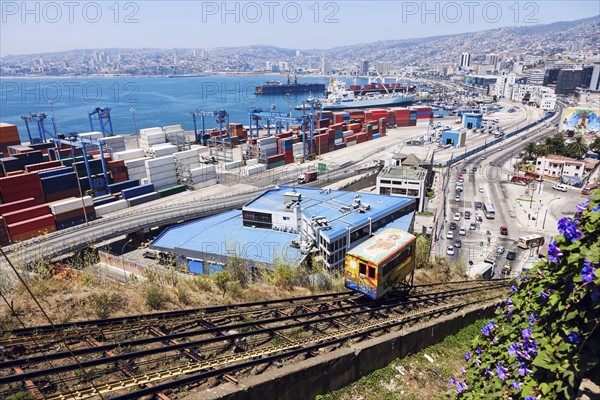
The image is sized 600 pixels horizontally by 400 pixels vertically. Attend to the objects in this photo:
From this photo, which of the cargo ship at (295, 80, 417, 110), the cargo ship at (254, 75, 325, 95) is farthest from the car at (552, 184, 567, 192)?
the cargo ship at (254, 75, 325, 95)

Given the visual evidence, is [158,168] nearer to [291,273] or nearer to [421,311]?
[291,273]

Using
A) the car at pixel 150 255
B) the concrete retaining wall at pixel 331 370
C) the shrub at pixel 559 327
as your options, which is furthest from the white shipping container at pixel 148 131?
the shrub at pixel 559 327

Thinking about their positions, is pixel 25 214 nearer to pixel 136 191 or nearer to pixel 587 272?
pixel 136 191

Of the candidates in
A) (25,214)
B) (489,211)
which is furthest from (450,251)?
(25,214)

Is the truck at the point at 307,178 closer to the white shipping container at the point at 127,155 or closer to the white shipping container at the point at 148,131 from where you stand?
the white shipping container at the point at 127,155

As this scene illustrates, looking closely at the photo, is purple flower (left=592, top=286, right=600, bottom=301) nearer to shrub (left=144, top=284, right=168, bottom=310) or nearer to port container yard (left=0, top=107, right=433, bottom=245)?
shrub (left=144, top=284, right=168, bottom=310)
